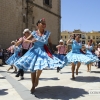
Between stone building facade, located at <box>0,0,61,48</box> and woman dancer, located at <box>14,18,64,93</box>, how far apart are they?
14.2m

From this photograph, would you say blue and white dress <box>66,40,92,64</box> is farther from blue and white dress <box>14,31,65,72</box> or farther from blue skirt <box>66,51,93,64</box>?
blue and white dress <box>14,31,65,72</box>

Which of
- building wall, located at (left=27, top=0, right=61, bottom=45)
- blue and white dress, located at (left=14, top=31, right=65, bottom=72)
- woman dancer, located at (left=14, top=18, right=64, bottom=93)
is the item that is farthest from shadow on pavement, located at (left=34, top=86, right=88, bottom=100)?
building wall, located at (left=27, top=0, right=61, bottom=45)

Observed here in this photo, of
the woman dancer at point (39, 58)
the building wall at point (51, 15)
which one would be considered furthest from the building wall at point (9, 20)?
the woman dancer at point (39, 58)

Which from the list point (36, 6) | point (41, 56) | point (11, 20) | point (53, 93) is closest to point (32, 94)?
point (53, 93)

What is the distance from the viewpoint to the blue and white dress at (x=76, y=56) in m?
7.23

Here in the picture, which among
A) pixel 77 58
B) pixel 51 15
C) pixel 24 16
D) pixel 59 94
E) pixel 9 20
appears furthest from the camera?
pixel 51 15

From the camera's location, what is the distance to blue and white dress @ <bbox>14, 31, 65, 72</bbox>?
4.67 m

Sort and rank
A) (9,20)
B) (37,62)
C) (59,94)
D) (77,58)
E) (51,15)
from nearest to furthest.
Answer: 1. (37,62)
2. (59,94)
3. (77,58)
4. (9,20)
5. (51,15)

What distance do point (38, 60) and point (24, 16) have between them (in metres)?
18.6

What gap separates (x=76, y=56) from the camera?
7.41m

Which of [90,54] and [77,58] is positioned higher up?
[90,54]

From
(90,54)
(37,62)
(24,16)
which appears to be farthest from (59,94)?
(24,16)

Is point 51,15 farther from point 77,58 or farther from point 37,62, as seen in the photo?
point 37,62

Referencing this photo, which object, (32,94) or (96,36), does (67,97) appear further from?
(96,36)
